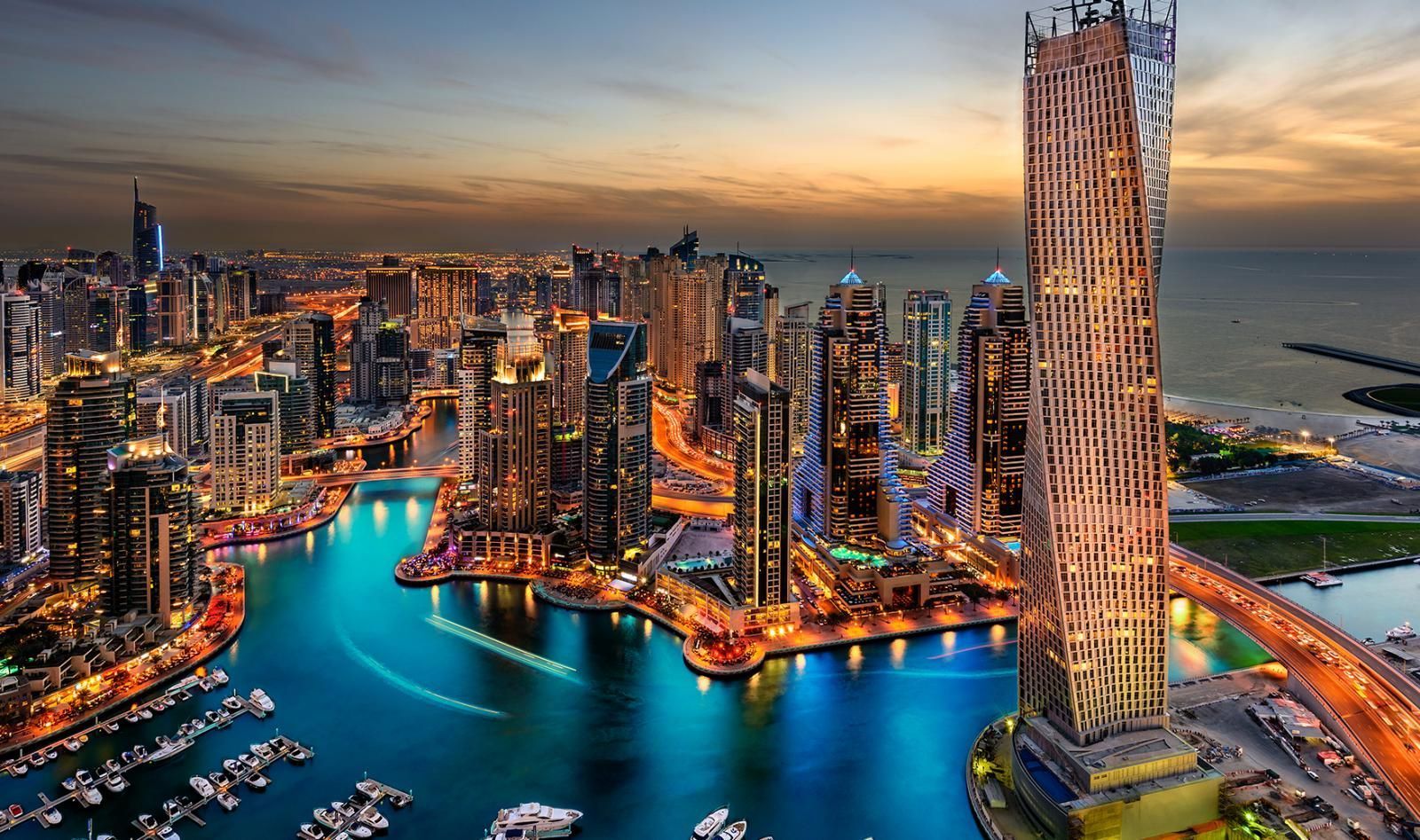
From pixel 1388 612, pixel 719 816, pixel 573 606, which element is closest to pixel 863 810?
pixel 719 816

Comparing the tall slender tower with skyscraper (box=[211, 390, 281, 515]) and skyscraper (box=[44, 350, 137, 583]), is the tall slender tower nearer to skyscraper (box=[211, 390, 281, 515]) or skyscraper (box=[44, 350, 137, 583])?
skyscraper (box=[44, 350, 137, 583])

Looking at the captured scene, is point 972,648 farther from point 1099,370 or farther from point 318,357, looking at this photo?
point 318,357

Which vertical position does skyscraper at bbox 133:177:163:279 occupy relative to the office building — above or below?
above

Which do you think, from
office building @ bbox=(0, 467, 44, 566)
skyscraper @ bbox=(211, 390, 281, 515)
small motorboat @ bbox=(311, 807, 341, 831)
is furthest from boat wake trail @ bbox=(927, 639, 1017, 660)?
office building @ bbox=(0, 467, 44, 566)

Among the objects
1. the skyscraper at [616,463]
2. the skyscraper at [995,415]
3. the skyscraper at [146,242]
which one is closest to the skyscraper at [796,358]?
the skyscraper at [995,415]

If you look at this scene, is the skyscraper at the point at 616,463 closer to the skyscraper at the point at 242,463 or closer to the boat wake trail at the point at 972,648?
the boat wake trail at the point at 972,648

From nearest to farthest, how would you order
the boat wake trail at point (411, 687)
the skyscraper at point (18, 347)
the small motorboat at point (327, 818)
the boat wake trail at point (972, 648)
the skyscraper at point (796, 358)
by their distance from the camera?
the small motorboat at point (327, 818) → the boat wake trail at point (411, 687) → the boat wake trail at point (972, 648) → the skyscraper at point (796, 358) → the skyscraper at point (18, 347)

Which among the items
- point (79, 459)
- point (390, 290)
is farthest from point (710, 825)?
point (390, 290)
